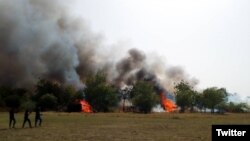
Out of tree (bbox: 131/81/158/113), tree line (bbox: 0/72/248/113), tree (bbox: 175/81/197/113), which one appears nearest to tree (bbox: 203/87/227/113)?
tree line (bbox: 0/72/248/113)

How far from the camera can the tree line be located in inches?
4129

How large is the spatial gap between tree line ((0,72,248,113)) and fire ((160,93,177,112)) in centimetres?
511

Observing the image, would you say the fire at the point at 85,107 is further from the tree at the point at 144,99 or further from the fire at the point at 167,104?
the fire at the point at 167,104

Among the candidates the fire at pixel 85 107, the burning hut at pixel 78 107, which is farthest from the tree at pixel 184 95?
the burning hut at pixel 78 107

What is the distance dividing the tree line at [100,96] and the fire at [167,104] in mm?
5114

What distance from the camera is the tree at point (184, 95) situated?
141m

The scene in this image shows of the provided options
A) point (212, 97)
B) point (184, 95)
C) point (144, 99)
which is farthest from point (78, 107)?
point (212, 97)

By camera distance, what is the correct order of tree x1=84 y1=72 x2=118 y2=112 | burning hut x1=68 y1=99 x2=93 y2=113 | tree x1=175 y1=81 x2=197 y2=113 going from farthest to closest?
tree x1=175 y1=81 x2=197 y2=113 < tree x1=84 y1=72 x2=118 y2=112 < burning hut x1=68 y1=99 x2=93 y2=113

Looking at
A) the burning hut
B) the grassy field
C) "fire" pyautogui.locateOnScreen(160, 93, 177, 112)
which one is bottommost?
the grassy field

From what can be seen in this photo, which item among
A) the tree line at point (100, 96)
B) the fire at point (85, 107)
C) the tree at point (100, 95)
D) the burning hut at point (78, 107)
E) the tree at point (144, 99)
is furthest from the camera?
the tree at point (100, 95)

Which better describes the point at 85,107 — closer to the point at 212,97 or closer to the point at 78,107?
the point at 78,107

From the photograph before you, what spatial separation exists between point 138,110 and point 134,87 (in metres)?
10.3

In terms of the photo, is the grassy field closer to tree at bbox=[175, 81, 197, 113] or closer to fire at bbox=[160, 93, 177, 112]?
tree at bbox=[175, 81, 197, 113]

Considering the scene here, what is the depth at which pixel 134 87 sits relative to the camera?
13300 cm
